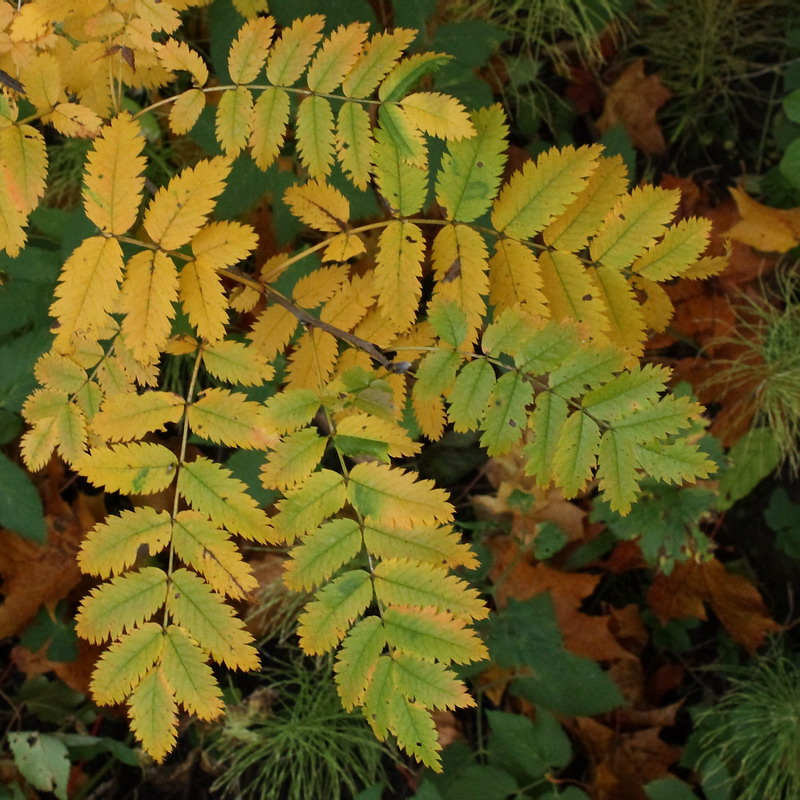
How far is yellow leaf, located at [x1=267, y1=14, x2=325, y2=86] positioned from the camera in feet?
3.65

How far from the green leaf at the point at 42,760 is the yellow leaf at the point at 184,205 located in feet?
4.45

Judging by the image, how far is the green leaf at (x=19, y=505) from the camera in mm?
1629

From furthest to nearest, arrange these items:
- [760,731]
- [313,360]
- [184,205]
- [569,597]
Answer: [569,597] → [760,731] → [313,360] → [184,205]

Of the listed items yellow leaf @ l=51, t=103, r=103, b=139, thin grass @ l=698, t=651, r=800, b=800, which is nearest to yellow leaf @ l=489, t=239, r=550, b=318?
yellow leaf @ l=51, t=103, r=103, b=139

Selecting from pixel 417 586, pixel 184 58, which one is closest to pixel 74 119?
pixel 184 58

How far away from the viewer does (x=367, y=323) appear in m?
1.29

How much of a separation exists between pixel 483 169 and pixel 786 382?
1.16 metres

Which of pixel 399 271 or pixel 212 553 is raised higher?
pixel 399 271

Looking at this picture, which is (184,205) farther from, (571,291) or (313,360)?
(571,291)

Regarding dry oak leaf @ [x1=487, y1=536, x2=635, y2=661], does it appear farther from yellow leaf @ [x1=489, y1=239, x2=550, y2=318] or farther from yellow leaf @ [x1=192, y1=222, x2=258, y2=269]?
yellow leaf @ [x1=192, y1=222, x2=258, y2=269]

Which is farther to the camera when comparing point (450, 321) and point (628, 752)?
point (628, 752)

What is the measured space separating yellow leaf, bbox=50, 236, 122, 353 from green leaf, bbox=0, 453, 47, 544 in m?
0.73

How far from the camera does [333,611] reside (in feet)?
3.22

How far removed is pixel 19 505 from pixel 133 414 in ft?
2.31
